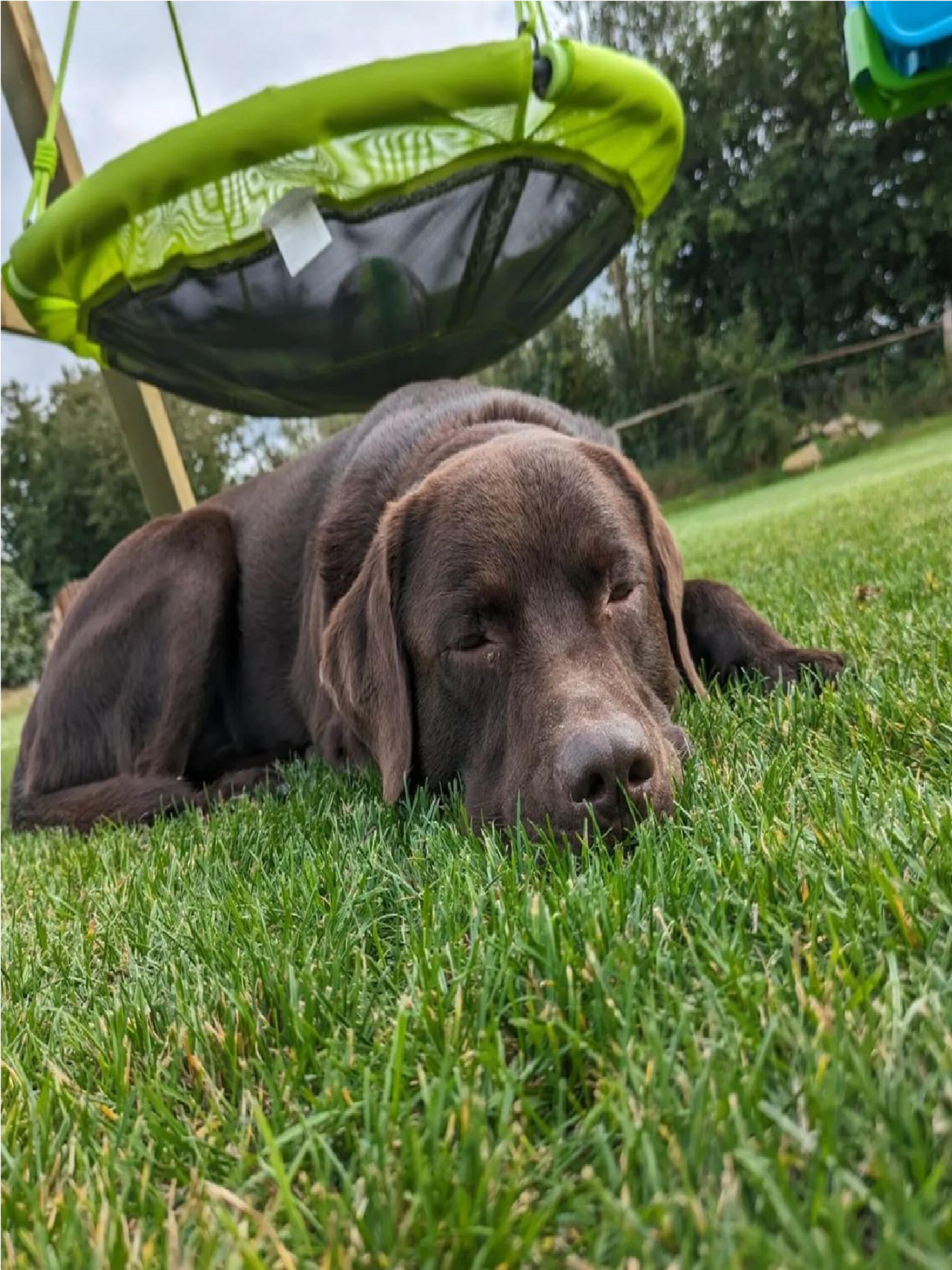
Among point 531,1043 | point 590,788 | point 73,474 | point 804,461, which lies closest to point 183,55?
point 590,788

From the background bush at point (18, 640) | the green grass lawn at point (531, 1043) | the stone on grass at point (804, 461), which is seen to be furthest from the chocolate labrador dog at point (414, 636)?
the stone on grass at point (804, 461)

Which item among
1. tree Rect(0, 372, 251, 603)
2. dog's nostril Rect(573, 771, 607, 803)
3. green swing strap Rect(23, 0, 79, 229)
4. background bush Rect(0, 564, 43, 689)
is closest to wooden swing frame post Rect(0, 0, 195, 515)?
green swing strap Rect(23, 0, 79, 229)

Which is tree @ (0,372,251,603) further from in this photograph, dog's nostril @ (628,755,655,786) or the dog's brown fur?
dog's nostril @ (628,755,655,786)

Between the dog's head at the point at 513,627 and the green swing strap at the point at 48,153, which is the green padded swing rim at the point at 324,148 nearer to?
the green swing strap at the point at 48,153

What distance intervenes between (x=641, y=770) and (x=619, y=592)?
27.5 inches

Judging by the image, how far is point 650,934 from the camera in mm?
1214

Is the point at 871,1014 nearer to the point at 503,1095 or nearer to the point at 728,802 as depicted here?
the point at 503,1095

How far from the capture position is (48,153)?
391 cm

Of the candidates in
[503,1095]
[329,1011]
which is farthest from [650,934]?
[329,1011]

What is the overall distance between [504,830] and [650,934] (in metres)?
0.70

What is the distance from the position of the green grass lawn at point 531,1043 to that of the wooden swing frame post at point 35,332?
352cm

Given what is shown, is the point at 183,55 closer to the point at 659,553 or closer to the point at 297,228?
the point at 297,228

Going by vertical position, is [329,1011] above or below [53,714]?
above

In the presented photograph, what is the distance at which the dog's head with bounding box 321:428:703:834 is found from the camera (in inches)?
76.5
